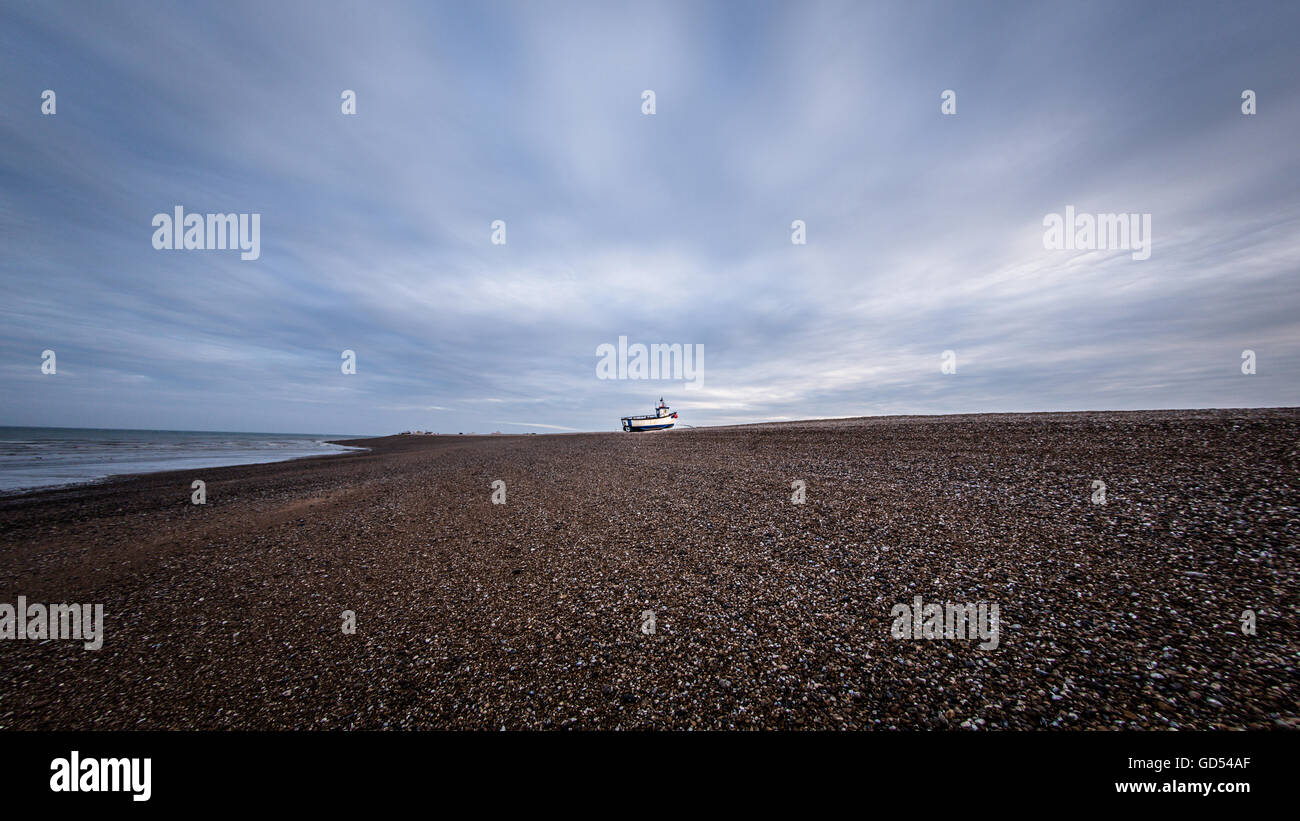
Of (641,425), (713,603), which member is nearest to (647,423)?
(641,425)

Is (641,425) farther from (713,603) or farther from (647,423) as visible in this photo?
(713,603)

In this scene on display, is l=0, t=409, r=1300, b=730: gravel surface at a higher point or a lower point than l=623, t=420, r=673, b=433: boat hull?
lower

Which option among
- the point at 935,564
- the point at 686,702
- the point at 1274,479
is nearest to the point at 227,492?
the point at 686,702

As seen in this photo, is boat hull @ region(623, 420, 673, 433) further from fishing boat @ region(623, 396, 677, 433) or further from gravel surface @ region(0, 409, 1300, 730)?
gravel surface @ region(0, 409, 1300, 730)

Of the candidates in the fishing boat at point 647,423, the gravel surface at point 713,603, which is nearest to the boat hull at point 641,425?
the fishing boat at point 647,423

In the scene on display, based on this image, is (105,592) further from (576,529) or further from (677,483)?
(677,483)

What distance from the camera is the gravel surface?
439cm

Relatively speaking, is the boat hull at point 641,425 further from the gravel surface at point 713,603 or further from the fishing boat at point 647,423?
the gravel surface at point 713,603

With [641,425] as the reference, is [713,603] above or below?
below

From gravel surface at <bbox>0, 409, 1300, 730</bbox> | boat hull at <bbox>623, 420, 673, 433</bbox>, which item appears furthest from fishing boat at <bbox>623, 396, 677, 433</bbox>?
gravel surface at <bbox>0, 409, 1300, 730</bbox>

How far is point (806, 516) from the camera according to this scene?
1020 centimetres

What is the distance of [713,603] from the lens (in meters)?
6.45

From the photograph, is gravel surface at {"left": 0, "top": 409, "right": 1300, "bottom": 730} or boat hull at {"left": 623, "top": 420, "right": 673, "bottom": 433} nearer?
gravel surface at {"left": 0, "top": 409, "right": 1300, "bottom": 730}

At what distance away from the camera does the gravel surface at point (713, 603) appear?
14.4 ft
